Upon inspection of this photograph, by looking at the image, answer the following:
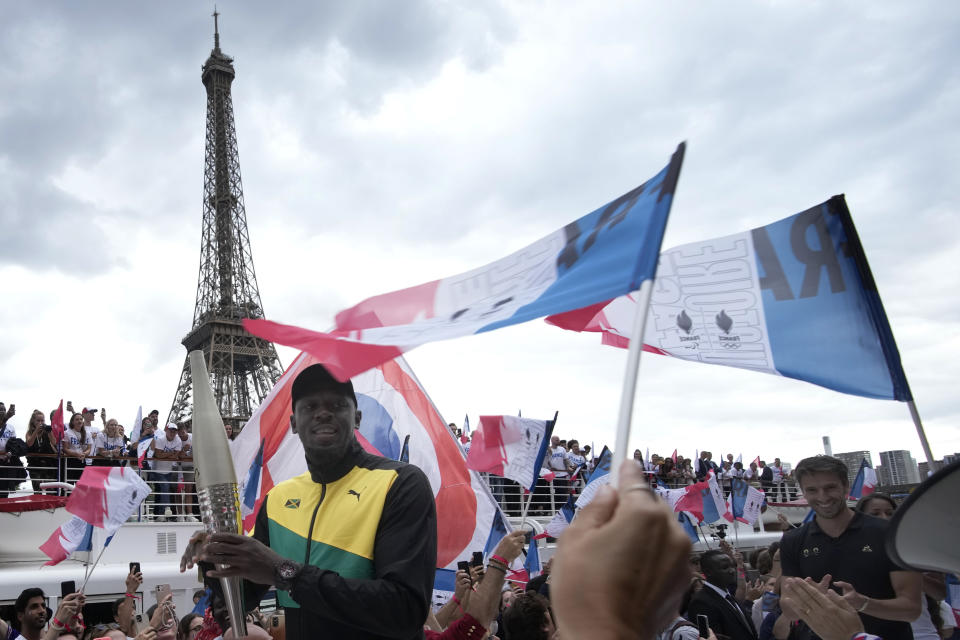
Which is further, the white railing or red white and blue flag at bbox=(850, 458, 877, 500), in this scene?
red white and blue flag at bbox=(850, 458, 877, 500)

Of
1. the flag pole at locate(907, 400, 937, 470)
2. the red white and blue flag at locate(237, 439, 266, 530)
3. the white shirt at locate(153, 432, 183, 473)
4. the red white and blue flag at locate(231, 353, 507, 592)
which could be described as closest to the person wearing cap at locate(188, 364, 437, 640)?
the flag pole at locate(907, 400, 937, 470)

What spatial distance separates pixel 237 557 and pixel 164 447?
1179cm

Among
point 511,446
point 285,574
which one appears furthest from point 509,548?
point 511,446

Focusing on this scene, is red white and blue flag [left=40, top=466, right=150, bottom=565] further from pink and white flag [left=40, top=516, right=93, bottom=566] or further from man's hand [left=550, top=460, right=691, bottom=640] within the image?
man's hand [left=550, top=460, right=691, bottom=640]

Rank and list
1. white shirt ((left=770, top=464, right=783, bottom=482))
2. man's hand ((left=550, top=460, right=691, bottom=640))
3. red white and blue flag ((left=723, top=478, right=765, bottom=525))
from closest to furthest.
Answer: man's hand ((left=550, top=460, right=691, bottom=640))
red white and blue flag ((left=723, top=478, right=765, bottom=525))
white shirt ((left=770, top=464, right=783, bottom=482))

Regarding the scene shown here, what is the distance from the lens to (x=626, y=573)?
1128 millimetres

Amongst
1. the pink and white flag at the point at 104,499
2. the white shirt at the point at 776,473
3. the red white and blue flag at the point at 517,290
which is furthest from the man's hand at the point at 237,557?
the white shirt at the point at 776,473

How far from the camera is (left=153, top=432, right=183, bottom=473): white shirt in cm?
1308

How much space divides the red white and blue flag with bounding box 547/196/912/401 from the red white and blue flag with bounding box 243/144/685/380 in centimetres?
88

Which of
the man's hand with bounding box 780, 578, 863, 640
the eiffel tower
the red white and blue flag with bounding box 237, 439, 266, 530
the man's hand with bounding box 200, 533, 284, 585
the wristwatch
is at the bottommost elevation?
the man's hand with bounding box 780, 578, 863, 640

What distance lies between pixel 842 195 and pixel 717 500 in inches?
520

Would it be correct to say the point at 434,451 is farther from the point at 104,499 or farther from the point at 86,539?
the point at 86,539

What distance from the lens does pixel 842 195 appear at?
3449mm

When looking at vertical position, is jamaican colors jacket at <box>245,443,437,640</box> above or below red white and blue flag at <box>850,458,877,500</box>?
above
